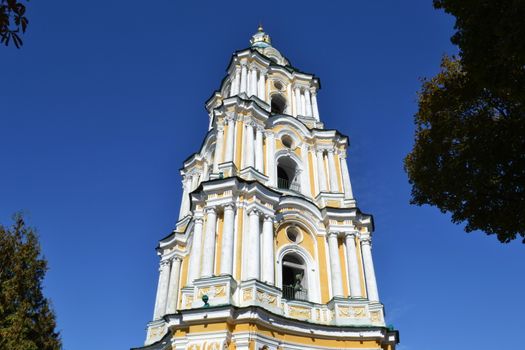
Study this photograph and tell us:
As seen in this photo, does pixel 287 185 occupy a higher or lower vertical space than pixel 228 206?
higher

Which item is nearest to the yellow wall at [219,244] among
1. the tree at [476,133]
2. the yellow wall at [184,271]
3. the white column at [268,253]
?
the white column at [268,253]

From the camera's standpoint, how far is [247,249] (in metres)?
18.4

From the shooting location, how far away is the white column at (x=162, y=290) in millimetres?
21359

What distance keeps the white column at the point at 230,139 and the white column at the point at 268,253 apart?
3780 mm

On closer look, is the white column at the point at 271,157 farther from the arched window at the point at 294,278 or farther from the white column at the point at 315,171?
the arched window at the point at 294,278

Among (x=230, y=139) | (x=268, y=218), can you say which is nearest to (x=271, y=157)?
(x=230, y=139)

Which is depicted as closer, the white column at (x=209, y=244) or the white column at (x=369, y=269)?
the white column at (x=209, y=244)

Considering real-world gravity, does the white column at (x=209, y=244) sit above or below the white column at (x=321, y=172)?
below

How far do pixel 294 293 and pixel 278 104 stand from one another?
13.3m

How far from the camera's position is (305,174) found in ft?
77.8

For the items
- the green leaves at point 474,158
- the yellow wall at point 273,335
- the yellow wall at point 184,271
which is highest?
the yellow wall at point 184,271

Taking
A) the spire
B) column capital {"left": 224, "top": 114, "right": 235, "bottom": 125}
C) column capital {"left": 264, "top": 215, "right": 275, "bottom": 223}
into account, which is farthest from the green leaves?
the spire

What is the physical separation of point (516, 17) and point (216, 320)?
501 inches

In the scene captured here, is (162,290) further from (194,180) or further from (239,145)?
(239,145)
